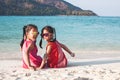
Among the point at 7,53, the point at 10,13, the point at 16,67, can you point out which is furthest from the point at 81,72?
the point at 10,13

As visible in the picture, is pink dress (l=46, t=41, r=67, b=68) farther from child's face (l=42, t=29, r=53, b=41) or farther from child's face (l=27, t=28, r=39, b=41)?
child's face (l=27, t=28, r=39, b=41)

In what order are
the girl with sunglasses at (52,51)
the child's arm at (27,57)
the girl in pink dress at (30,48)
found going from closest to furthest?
the child's arm at (27,57) → the girl in pink dress at (30,48) → the girl with sunglasses at (52,51)

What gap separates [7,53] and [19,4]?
83.2 metres

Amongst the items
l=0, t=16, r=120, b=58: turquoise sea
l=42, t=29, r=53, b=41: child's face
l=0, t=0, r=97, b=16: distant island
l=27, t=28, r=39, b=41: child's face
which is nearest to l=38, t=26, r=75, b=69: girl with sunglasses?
l=42, t=29, r=53, b=41: child's face

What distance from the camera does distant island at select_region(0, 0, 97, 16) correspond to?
87.9m

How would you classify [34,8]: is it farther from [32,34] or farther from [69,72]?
[69,72]

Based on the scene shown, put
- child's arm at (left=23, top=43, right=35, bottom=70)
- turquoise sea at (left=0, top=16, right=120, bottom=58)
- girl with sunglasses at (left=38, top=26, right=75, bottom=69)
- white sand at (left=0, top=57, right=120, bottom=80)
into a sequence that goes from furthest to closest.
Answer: turquoise sea at (left=0, top=16, right=120, bottom=58), girl with sunglasses at (left=38, top=26, right=75, bottom=69), child's arm at (left=23, top=43, right=35, bottom=70), white sand at (left=0, top=57, right=120, bottom=80)

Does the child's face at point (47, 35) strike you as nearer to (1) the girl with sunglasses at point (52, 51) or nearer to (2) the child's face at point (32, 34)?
(1) the girl with sunglasses at point (52, 51)

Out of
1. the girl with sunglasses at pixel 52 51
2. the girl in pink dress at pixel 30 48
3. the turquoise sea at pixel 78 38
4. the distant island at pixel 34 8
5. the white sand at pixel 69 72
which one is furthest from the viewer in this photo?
the distant island at pixel 34 8

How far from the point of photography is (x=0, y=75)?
242 inches

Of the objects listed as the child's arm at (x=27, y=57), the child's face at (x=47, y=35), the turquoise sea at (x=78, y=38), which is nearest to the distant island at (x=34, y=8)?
the turquoise sea at (x=78, y=38)

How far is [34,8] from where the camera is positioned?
96.6 meters

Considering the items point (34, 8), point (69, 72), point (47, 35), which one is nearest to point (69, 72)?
point (69, 72)

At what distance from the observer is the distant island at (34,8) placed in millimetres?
87938
